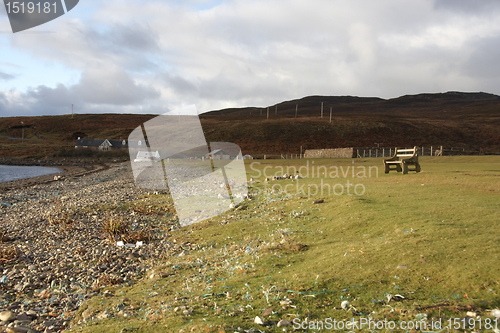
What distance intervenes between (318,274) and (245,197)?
9790 millimetres

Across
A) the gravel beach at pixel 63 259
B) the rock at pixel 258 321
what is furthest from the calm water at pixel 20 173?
the rock at pixel 258 321

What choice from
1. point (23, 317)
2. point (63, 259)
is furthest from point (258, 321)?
point (63, 259)

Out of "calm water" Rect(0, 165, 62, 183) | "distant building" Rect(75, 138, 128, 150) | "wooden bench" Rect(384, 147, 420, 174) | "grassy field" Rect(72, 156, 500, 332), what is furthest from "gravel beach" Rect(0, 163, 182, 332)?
"distant building" Rect(75, 138, 128, 150)

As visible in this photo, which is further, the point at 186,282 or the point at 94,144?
the point at 94,144

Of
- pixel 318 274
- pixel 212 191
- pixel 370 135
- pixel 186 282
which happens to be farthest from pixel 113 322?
pixel 370 135

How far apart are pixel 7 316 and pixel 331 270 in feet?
16.8

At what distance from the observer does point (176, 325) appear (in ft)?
14.9

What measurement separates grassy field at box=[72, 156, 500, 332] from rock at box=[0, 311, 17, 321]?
44.3 inches

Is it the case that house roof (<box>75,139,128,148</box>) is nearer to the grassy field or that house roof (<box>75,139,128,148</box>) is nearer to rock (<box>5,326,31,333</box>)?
the grassy field

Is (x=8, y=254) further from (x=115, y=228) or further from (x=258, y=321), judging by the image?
(x=258, y=321)

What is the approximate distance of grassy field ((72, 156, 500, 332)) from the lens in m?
4.56

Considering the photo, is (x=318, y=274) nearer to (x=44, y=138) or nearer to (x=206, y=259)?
(x=206, y=259)

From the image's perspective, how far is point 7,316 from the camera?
605 centimetres

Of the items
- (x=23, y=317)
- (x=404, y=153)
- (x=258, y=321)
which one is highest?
(x=404, y=153)
